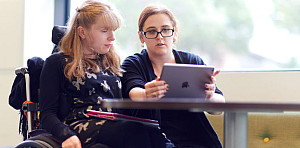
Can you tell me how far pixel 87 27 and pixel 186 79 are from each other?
613 millimetres

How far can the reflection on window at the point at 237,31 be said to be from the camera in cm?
253

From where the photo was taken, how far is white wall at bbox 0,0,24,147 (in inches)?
108

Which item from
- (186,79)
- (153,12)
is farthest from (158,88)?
(153,12)

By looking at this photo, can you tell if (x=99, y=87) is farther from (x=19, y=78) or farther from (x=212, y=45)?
(x=212, y=45)

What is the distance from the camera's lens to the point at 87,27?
188cm

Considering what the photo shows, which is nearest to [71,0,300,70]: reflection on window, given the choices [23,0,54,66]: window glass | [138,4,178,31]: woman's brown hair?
[23,0,54,66]: window glass

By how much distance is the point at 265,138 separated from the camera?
235cm

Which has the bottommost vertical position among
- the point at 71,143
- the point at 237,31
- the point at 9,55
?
the point at 71,143


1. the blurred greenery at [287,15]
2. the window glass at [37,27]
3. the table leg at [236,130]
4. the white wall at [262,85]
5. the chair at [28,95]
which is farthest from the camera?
the window glass at [37,27]

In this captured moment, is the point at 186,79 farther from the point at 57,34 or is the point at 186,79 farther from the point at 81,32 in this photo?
the point at 57,34

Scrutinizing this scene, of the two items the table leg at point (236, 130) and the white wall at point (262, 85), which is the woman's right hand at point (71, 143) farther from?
the white wall at point (262, 85)

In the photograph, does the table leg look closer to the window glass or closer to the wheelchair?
the wheelchair

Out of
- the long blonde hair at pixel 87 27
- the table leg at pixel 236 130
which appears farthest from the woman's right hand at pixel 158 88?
the long blonde hair at pixel 87 27

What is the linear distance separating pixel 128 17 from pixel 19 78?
119 centimetres
